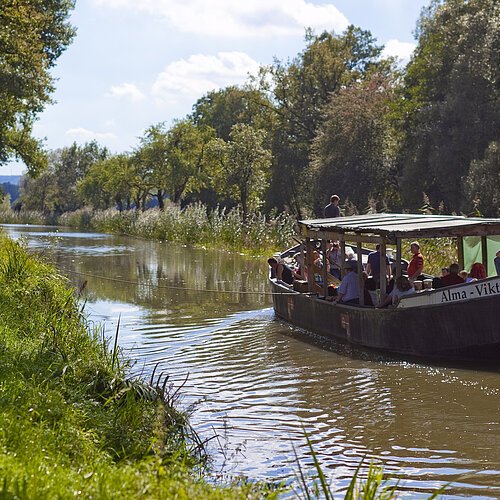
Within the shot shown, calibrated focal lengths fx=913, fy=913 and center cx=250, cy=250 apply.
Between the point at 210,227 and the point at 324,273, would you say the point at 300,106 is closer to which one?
the point at 210,227

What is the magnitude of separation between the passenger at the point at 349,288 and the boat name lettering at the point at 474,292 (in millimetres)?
2525

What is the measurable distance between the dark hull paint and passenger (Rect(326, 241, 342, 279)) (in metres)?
2.61

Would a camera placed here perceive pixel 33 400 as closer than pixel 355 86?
Yes

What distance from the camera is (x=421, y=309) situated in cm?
1367

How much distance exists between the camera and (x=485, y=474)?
27.1 feet

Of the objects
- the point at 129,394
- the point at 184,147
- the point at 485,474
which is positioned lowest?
the point at 485,474

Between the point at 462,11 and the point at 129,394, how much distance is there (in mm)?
35913

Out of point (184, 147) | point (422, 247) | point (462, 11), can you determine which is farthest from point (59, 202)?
point (422, 247)

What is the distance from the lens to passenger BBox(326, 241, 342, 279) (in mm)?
18844

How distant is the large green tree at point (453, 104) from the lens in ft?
118

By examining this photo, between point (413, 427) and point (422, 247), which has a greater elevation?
point (422, 247)

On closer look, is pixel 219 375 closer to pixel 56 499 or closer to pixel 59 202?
pixel 56 499

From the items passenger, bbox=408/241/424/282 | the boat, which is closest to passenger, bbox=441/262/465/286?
the boat

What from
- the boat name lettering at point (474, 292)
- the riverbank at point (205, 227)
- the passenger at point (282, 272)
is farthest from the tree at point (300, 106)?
the boat name lettering at point (474, 292)
